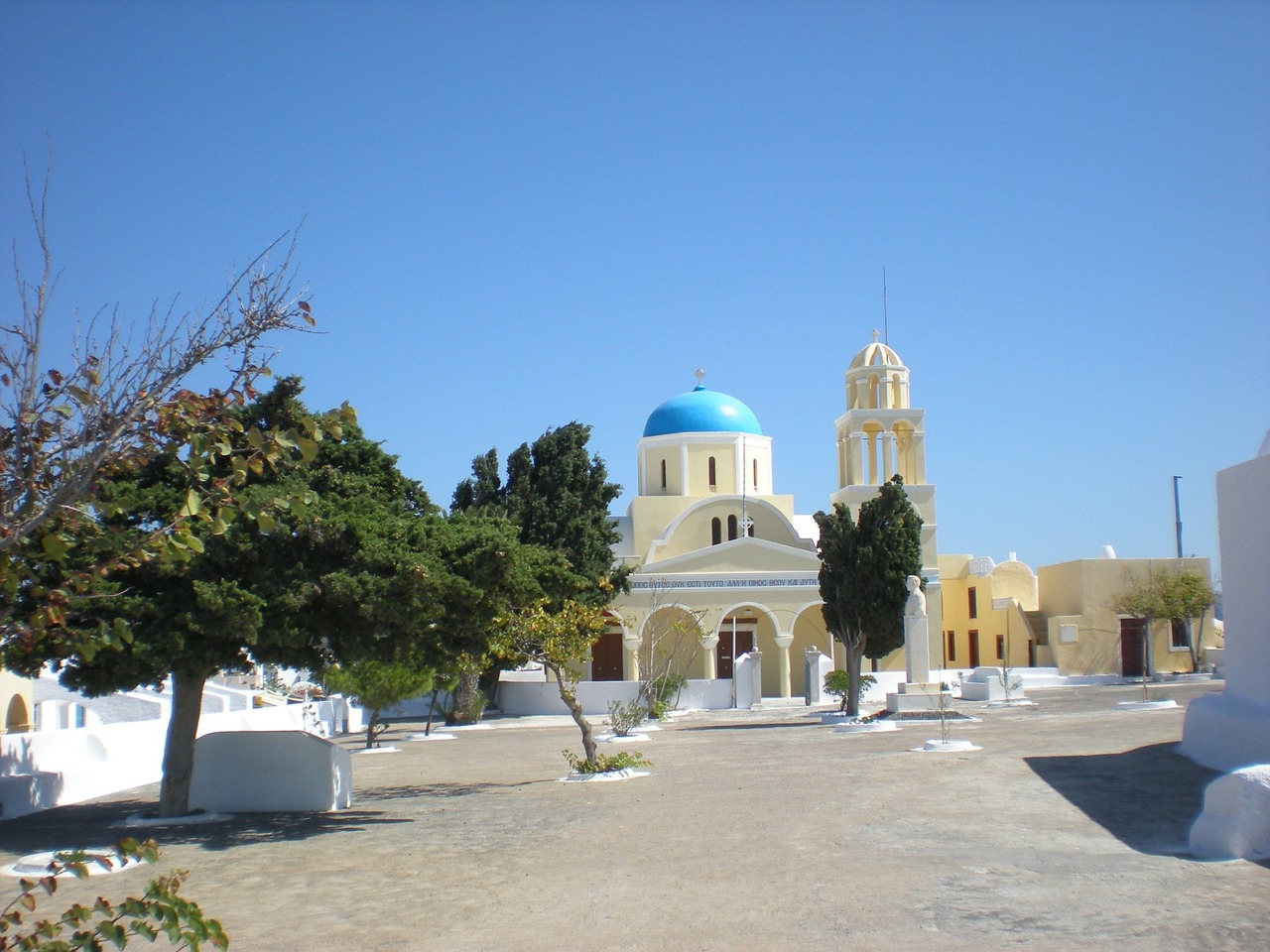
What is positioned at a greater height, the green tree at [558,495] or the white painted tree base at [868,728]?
the green tree at [558,495]

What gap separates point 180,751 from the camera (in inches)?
488

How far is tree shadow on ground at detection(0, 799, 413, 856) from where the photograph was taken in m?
11.2

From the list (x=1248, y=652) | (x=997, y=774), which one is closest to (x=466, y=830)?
(x=997, y=774)

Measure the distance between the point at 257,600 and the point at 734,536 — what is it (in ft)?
95.4

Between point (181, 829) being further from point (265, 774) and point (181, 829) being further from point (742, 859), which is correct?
point (742, 859)

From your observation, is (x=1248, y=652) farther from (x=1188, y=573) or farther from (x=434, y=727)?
(x=1188, y=573)

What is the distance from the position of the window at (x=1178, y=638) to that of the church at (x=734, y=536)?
329 inches

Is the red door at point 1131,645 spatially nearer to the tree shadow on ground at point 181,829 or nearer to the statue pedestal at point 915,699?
the statue pedestal at point 915,699

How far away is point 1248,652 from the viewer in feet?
45.8

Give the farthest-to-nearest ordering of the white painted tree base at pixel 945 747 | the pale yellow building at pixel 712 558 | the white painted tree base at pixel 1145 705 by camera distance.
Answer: the pale yellow building at pixel 712 558 → the white painted tree base at pixel 1145 705 → the white painted tree base at pixel 945 747

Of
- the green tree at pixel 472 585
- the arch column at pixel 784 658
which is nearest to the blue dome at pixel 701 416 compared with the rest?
the arch column at pixel 784 658

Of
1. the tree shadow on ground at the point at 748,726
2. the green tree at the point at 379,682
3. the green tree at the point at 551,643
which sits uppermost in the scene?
the green tree at the point at 551,643

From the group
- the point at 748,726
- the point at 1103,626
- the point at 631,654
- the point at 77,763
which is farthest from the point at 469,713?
the point at 1103,626

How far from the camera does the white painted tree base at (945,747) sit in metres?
17.0
